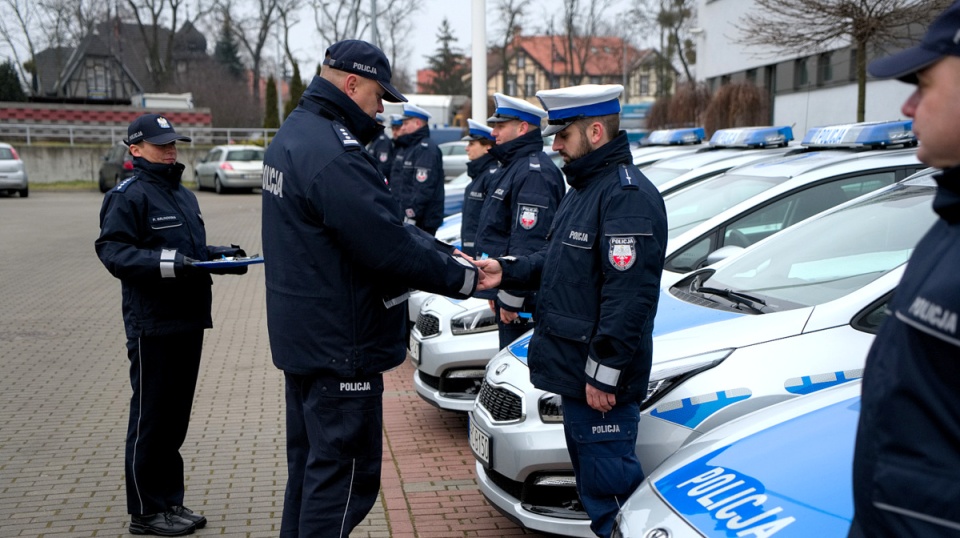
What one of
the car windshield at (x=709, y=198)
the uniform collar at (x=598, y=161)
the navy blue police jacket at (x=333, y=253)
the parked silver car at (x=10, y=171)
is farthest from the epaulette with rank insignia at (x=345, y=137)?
the parked silver car at (x=10, y=171)

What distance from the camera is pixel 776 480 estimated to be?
7.56ft

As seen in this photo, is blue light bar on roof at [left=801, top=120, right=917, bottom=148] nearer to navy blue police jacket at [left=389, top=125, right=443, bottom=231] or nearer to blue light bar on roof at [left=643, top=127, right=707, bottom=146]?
navy blue police jacket at [left=389, top=125, right=443, bottom=231]

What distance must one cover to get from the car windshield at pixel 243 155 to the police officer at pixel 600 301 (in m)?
28.3

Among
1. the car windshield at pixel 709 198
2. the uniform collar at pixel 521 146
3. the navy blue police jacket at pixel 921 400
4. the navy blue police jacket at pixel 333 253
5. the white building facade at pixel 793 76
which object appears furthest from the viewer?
the white building facade at pixel 793 76

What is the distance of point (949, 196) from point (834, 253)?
271cm

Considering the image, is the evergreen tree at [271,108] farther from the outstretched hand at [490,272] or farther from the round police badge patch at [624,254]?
the round police badge patch at [624,254]

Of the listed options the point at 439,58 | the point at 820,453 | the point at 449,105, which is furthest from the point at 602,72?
the point at 820,453

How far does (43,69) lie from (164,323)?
218 ft

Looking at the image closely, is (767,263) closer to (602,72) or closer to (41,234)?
(41,234)

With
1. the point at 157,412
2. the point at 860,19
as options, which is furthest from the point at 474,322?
the point at 860,19

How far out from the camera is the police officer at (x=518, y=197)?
5.07 metres

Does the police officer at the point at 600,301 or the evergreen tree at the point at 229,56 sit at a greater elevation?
the evergreen tree at the point at 229,56

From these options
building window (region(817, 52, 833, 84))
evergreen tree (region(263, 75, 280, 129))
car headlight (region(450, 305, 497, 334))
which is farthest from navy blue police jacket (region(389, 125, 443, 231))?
evergreen tree (region(263, 75, 280, 129))

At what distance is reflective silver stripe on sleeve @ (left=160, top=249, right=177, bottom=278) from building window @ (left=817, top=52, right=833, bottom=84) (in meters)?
20.7
